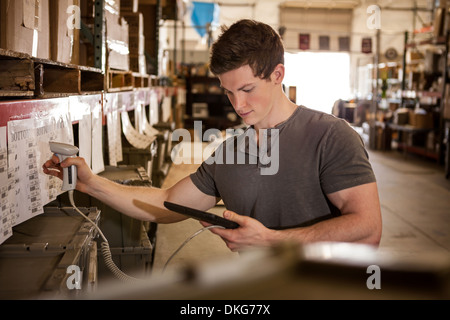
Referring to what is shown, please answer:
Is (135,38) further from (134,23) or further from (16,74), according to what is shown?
(16,74)

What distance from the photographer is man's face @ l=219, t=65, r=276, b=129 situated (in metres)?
1.75

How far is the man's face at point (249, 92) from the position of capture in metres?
1.75

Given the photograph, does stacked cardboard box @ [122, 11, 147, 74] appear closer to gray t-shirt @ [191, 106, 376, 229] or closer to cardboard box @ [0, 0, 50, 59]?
cardboard box @ [0, 0, 50, 59]

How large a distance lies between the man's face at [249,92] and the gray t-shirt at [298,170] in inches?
3.7

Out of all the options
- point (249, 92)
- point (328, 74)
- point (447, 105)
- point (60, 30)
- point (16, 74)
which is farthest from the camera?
point (328, 74)

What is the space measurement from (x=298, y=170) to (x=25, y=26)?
4.61 ft

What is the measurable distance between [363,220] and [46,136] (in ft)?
4.91

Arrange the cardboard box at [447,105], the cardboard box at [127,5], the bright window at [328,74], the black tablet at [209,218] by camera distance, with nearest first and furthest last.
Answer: the black tablet at [209,218]
the cardboard box at [127,5]
the cardboard box at [447,105]
the bright window at [328,74]

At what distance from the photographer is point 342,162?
168 centimetres

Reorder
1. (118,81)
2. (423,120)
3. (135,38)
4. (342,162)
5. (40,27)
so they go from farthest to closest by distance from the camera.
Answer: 1. (423,120)
2. (135,38)
3. (118,81)
4. (40,27)
5. (342,162)

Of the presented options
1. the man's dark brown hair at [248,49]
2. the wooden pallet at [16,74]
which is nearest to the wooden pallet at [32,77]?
the wooden pallet at [16,74]

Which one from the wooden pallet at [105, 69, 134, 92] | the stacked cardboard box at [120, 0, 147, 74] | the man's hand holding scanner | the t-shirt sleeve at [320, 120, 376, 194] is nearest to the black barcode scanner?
the man's hand holding scanner

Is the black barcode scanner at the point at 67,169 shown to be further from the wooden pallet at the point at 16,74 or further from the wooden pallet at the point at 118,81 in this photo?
the wooden pallet at the point at 118,81

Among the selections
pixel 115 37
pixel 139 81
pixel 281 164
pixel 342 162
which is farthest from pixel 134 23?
pixel 342 162
